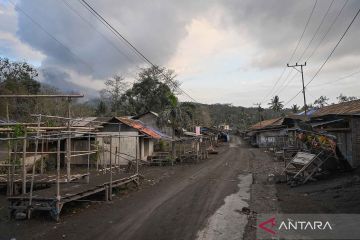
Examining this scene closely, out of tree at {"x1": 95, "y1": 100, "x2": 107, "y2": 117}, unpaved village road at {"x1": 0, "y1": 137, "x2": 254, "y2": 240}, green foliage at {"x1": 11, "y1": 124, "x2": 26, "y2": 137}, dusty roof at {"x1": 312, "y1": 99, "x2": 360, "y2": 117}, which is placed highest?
tree at {"x1": 95, "y1": 100, "x2": 107, "y2": 117}

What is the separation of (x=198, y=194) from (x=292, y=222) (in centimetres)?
544

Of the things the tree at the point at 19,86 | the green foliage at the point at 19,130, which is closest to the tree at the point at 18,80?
the tree at the point at 19,86

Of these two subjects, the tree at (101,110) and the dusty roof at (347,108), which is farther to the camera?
the tree at (101,110)

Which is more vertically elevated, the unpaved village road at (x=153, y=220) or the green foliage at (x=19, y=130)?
the green foliage at (x=19, y=130)

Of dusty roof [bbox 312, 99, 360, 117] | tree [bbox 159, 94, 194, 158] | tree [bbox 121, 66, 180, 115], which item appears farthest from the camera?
tree [bbox 121, 66, 180, 115]

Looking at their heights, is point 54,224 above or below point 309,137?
below

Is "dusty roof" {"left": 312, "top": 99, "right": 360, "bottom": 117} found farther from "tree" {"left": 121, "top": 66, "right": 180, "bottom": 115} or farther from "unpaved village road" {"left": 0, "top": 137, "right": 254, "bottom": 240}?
"tree" {"left": 121, "top": 66, "right": 180, "bottom": 115}

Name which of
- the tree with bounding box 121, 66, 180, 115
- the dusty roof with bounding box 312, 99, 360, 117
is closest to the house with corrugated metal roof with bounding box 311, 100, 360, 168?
the dusty roof with bounding box 312, 99, 360, 117

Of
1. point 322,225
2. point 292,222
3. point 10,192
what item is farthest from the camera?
point 10,192

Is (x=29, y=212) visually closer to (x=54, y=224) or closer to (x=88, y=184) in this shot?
(x=54, y=224)

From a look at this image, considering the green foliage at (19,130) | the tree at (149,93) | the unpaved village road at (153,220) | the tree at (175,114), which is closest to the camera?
the unpaved village road at (153,220)

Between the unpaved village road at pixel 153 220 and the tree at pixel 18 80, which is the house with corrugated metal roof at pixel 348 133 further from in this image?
the tree at pixel 18 80

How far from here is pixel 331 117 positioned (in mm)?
18531

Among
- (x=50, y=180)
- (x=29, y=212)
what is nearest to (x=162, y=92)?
(x=50, y=180)
